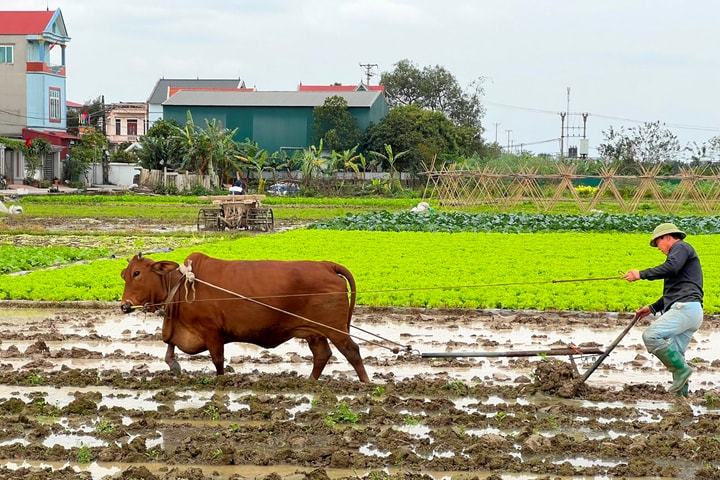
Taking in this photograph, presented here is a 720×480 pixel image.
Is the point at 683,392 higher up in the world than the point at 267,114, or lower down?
lower down

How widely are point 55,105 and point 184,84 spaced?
26.0 metres

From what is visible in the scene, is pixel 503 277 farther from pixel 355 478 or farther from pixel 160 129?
pixel 160 129

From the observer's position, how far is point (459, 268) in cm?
1956

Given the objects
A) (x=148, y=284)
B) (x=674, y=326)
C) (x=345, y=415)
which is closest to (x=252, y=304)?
(x=148, y=284)

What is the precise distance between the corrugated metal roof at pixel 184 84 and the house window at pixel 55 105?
2223cm

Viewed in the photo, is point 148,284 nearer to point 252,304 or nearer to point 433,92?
point 252,304

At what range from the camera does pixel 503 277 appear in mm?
18156

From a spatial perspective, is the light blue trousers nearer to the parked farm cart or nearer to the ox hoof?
the ox hoof

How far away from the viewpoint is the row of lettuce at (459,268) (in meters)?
15.6

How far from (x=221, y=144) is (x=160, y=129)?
7.31 metres

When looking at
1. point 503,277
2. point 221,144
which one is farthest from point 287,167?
point 503,277

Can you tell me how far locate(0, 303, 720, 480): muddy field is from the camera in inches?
291

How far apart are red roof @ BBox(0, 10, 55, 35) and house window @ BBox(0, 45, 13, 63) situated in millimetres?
887

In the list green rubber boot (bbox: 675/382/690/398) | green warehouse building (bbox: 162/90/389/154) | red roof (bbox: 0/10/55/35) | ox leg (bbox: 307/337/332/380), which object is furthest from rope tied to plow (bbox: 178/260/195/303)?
red roof (bbox: 0/10/55/35)
